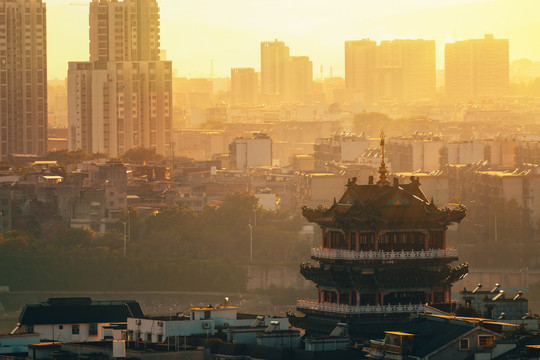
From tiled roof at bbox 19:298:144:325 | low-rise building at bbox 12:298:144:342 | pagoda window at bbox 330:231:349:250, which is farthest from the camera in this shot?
tiled roof at bbox 19:298:144:325

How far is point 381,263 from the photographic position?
6575 cm

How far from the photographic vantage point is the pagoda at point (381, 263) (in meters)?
65.6

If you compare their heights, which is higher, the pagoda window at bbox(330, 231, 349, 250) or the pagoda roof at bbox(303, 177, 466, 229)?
the pagoda roof at bbox(303, 177, 466, 229)

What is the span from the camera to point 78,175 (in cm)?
16962

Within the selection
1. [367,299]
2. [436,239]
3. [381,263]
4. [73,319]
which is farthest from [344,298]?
[73,319]

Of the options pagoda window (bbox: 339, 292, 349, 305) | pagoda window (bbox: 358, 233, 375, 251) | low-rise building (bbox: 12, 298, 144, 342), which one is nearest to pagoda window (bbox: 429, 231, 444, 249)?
pagoda window (bbox: 358, 233, 375, 251)

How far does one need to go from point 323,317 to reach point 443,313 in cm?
524

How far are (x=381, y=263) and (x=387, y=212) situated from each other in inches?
52.2

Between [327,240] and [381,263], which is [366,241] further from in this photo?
[327,240]

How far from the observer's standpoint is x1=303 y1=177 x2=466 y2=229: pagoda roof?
65938 millimetres

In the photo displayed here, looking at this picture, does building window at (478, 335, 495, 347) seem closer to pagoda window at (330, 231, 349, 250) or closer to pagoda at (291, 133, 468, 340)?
pagoda at (291, 133, 468, 340)

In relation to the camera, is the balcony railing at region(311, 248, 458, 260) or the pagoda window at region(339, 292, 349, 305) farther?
the pagoda window at region(339, 292, 349, 305)

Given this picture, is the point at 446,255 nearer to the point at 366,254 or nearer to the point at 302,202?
the point at 366,254

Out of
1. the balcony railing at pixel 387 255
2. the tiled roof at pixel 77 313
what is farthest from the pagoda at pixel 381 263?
the tiled roof at pixel 77 313
